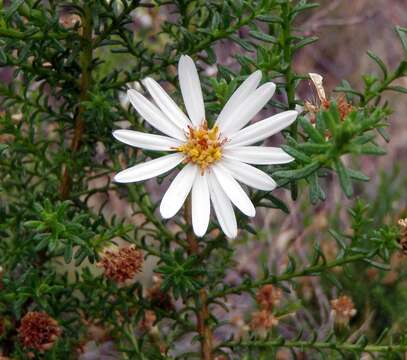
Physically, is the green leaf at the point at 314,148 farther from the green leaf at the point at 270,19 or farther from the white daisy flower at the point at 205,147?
the green leaf at the point at 270,19

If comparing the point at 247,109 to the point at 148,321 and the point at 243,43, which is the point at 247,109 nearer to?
the point at 243,43

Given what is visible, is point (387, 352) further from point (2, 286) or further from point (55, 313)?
point (2, 286)

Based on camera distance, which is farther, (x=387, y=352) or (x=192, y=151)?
(x=387, y=352)

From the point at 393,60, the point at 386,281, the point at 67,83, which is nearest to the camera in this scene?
the point at 67,83

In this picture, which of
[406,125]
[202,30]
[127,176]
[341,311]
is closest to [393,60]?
[406,125]

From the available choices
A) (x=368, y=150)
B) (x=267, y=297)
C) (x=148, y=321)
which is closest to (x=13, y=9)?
(x=368, y=150)

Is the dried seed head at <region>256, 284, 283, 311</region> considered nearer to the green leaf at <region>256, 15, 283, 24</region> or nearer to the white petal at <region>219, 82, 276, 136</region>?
the white petal at <region>219, 82, 276, 136</region>

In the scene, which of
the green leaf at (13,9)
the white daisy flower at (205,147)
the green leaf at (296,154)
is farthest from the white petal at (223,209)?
the green leaf at (13,9)

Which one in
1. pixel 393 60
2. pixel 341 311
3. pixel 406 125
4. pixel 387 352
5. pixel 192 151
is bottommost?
pixel 387 352

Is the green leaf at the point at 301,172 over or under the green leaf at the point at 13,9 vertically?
under
